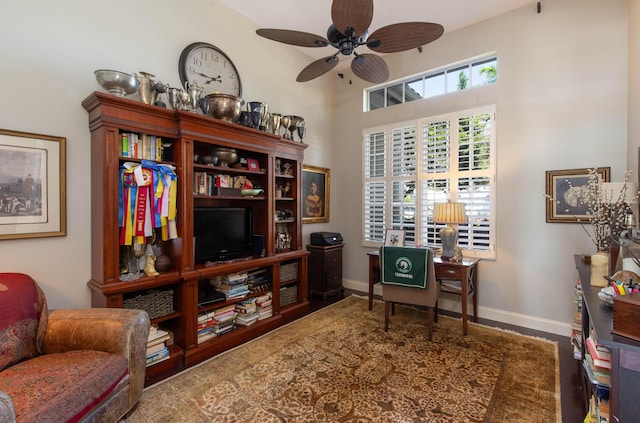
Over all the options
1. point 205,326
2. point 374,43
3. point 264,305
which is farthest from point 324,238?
point 374,43

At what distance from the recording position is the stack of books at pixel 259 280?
3.25 m

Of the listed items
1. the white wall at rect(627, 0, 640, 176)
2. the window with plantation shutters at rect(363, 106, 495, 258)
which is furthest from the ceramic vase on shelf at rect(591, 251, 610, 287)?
the window with plantation shutters at rect(363, 106, 495, 258)

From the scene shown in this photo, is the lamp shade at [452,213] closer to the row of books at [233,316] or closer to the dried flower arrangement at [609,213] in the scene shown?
the dried flower arrangement at [609,213]

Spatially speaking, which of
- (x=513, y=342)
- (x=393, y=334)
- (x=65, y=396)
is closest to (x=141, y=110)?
(x=65, y=396)

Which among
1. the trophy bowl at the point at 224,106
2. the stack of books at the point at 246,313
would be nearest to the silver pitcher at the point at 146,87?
the trophy bowl at the point at 224,106

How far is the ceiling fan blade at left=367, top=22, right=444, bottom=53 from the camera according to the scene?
1972 millimetres

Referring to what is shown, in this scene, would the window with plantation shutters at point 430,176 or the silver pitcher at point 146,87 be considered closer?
the silver pitcher at point 146,87

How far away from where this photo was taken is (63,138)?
2.22m

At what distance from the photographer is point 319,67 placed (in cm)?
262

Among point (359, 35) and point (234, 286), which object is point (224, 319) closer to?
point (234, 286)

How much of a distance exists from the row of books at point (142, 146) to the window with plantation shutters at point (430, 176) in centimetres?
286

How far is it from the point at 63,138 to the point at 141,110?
1.94ft

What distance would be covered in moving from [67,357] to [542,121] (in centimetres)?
449

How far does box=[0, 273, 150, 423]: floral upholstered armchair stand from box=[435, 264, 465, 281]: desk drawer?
273 centimetres
